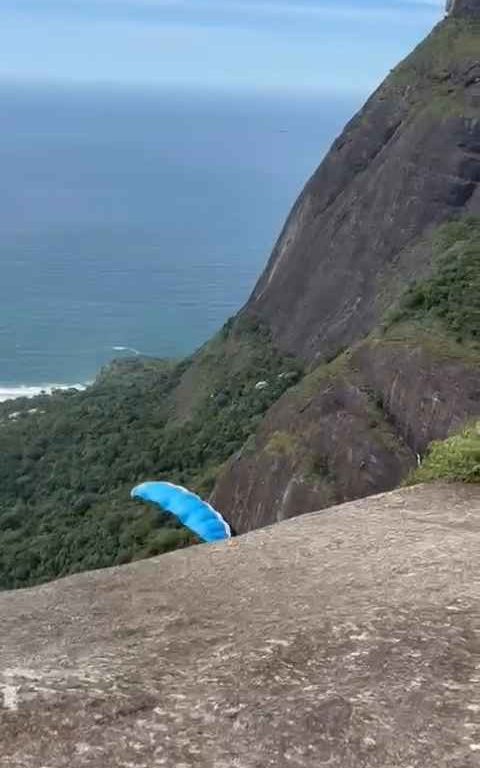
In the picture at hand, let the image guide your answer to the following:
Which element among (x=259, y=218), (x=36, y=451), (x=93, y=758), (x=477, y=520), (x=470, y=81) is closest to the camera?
(x=93, y=758)

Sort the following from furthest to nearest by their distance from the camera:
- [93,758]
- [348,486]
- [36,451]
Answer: [36,451], [348,486], [93,758]

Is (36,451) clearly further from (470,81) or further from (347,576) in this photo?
(347,576)

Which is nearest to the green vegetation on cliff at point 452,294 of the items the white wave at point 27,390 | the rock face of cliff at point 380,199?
the rock face of cliff at point 380,199

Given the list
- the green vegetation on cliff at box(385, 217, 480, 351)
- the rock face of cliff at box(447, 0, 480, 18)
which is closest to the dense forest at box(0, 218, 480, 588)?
the green vegetation on cliff at box(385, 217, 480, 351)

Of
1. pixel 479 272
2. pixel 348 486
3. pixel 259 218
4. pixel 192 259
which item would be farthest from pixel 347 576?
pixel 259 218

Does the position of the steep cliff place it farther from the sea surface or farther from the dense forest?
the sea surface

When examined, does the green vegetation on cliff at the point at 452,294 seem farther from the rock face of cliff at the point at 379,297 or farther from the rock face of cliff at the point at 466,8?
the rock face of cliff at the point at 466,8
